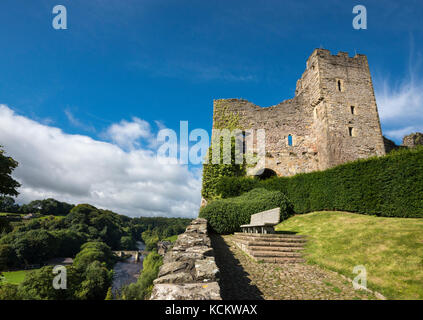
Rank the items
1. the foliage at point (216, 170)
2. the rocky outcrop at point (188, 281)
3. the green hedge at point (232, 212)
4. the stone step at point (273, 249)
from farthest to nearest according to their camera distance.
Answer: the foliage at point (216, 170) → the green hedge at point (232, 212) → the stone step at point (273, 249) → the rocky outcrop at point (188, 281)

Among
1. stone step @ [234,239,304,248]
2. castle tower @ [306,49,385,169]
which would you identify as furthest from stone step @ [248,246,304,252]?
castle tower @ [306,49,385,169]

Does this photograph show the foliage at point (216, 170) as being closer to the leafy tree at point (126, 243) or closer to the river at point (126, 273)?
the river at point (126, 273)

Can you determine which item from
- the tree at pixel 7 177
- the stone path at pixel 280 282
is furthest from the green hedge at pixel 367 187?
the tree at pixel 7 177

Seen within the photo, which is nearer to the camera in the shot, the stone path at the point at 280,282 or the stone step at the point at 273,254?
the stone path at the point at 280,282

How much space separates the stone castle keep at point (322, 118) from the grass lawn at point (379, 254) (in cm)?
1105

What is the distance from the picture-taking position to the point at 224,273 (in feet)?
17.1

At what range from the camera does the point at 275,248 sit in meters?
6.91

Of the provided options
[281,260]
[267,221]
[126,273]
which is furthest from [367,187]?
[126,273]

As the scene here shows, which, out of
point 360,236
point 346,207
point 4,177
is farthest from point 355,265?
point 4,177

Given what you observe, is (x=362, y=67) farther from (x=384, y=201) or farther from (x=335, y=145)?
(x=384, y=201)

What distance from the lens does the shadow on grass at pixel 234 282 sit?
155 inches

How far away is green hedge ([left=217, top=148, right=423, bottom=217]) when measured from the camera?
29.4ft

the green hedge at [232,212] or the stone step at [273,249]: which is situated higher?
the green hedge at [232,212]

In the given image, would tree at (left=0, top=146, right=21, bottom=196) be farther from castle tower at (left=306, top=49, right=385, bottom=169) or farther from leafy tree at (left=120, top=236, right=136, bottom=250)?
leafy tree at (left=120, top=236, right=136, bottom=250)
